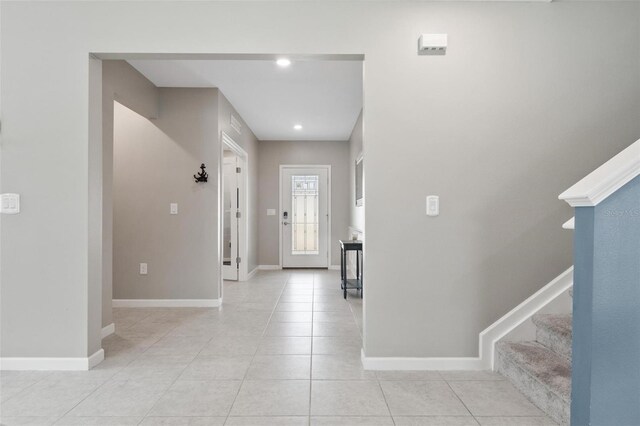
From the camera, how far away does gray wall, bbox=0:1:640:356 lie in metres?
2.48

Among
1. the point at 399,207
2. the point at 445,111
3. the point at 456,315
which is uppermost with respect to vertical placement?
the point at 445,111

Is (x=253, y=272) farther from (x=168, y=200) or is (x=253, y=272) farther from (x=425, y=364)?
(x=425, y=364)

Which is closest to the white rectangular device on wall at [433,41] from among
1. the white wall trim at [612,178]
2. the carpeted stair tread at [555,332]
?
the white wall trim at [612,178]

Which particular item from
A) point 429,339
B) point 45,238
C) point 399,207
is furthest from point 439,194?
point 45,238

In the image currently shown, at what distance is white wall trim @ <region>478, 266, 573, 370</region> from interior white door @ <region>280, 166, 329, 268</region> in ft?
15.6

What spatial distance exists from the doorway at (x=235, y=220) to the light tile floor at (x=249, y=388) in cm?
249

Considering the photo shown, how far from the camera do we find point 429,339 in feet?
8.22

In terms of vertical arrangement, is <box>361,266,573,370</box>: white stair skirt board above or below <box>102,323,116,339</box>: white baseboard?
above

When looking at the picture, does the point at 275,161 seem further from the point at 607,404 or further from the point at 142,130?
the point at 607,404


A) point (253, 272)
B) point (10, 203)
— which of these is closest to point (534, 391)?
point (10, 203)

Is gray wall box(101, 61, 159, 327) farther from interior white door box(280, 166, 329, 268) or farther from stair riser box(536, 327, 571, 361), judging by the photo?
interior white door box(280, 166, 329, 268)

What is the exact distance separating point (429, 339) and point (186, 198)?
300cm

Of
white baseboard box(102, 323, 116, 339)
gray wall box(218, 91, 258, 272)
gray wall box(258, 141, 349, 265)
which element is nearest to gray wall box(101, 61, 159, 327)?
white baseboard box(102, 323, 116, 339)

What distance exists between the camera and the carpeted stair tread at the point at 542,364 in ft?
6.21
